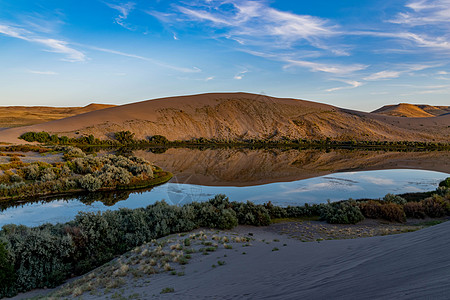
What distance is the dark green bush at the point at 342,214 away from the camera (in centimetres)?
1176

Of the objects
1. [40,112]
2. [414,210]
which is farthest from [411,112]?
[40,112]

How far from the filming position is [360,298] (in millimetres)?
2688

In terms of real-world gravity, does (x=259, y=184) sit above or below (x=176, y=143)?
below

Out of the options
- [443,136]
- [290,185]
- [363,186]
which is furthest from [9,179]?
[443,136]

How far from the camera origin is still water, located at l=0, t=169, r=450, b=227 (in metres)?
13.8

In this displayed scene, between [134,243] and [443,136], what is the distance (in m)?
91.3

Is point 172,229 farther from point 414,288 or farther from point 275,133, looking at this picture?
point 275,133

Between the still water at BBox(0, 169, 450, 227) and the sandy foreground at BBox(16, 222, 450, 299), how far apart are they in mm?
7616

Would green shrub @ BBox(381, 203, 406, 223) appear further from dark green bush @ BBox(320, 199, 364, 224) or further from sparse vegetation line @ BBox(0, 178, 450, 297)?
dark green bush @ BBox(320, 199, 364, 224)

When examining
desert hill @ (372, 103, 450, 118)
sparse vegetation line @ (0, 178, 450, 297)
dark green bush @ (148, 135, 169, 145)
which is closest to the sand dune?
sparse vegetation line @ (0, 178, 450, 297)

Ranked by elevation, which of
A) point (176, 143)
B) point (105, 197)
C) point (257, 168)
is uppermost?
point (176, 143)

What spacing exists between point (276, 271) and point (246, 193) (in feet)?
44.0

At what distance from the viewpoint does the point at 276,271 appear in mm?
5129

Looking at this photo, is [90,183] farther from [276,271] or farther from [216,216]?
[276,271]
